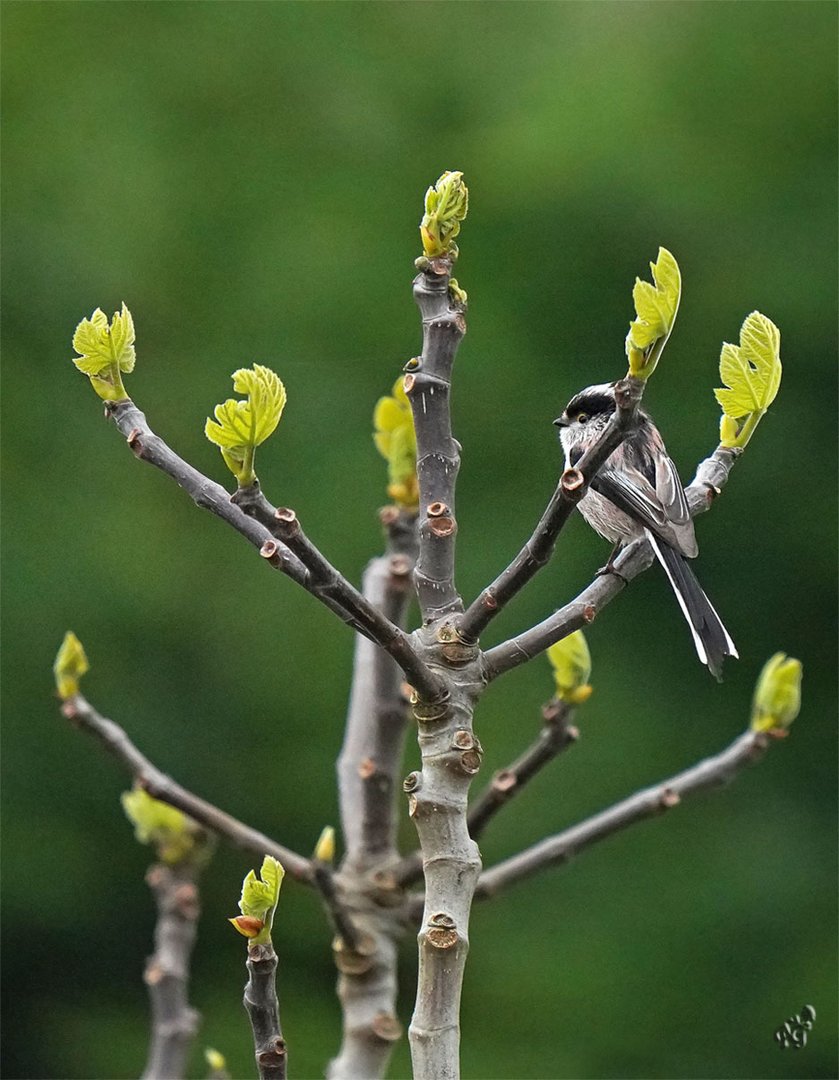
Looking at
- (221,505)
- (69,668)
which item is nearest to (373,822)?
(69,668)

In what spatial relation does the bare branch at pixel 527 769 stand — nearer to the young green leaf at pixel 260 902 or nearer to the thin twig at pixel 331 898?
the thin twig at pixel 331 898

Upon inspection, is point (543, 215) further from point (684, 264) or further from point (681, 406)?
point (681, 406)

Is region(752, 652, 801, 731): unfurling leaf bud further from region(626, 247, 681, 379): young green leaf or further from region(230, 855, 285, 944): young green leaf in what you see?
region(230, 855, 285, 944): young green leaf

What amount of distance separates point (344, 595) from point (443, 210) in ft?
1.97

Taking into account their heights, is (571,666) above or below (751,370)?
below

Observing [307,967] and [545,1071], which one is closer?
[545,1071]

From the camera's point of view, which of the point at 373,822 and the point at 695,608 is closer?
the point at 373,822

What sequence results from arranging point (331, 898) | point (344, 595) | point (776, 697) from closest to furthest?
point (344, 595)
point (331, 898)
point (776, 697)

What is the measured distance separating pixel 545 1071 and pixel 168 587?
10.4 feet

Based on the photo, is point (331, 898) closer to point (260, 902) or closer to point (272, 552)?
point (260, 902)

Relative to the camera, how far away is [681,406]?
6.80 m

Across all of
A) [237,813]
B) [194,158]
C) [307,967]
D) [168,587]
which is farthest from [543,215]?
[307,967]

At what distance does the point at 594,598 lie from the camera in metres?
1.94

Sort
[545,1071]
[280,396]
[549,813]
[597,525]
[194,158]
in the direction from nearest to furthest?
1. [280,396]
2. [597,525]
3. [545,1071]
4. [549,813]
5. [194,158]
